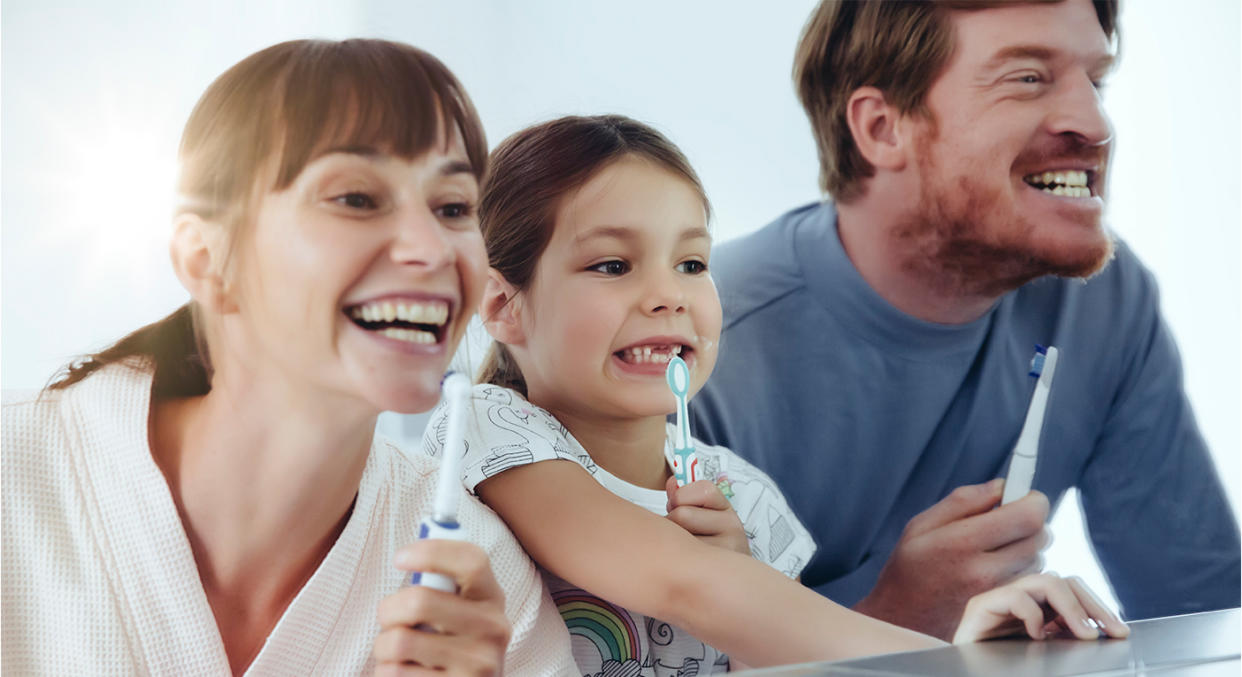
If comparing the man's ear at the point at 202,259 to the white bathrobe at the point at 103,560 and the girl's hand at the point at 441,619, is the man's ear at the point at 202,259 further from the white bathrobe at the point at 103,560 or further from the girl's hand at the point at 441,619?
the girl's hand at the point at 441,619

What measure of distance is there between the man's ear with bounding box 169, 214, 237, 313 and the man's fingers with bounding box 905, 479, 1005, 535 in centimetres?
61

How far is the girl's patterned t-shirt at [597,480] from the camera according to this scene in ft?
2.59

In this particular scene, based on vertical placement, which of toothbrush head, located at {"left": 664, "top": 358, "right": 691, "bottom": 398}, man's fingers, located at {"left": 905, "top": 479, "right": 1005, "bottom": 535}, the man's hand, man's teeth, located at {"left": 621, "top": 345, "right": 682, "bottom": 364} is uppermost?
man's teeth, located at {"left": 621, "top": 345, "right": 682, "bottom": 364}

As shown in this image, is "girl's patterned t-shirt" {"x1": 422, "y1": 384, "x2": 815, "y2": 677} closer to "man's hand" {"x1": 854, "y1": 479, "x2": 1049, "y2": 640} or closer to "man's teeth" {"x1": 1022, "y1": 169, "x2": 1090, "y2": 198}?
"man's hand" {"x1": 854, "y1": 479, "x2": 1049, "y2": 640}

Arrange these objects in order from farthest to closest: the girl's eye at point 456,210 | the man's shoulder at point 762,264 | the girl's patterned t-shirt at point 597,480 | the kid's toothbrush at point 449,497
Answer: the man's shoulder at point 762,264 < the girl's patterned t-shirt at point 597,480 < the girl's eye at point 456,210 < the kid's toothbrush at point 449,497

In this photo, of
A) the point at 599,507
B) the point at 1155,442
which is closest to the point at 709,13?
the point at 599,507

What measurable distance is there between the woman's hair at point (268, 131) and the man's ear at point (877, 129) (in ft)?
1.44

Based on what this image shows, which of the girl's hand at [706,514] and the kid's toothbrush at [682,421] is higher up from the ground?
the kid's toothbrush at [682,421]

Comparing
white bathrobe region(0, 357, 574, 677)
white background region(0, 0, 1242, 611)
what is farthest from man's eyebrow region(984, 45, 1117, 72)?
white bathrobe region(0, 357, 574, 677)

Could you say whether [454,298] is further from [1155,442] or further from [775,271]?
[1155,442]

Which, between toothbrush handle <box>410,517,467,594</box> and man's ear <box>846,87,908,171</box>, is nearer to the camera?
toothbrush handle <box>410,517,467,594</box>

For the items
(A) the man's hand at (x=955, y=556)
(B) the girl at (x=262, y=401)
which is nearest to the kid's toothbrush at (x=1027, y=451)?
(A) the man's hand at (x=955, y=556)

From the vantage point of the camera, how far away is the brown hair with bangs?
97 cm

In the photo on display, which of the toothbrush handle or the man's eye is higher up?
the man's eye
